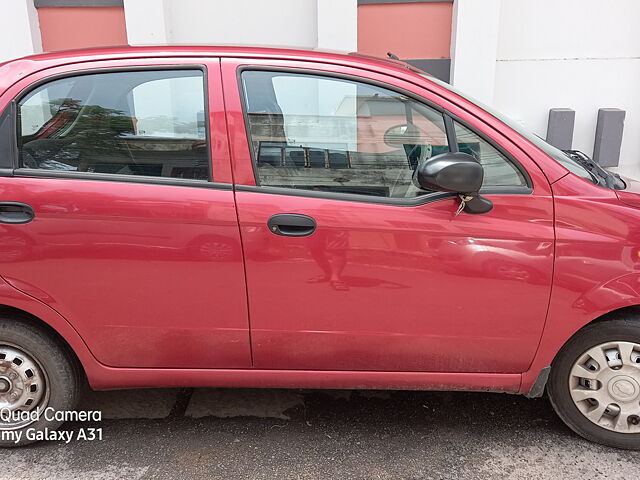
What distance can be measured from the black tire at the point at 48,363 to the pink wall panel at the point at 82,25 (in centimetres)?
511

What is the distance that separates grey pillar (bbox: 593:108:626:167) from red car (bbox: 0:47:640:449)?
4987mm

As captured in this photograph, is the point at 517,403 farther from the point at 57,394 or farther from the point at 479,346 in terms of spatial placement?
the point at 57,394

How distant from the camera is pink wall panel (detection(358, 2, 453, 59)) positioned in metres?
6.66

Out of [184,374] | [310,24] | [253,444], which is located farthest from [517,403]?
[310,24]

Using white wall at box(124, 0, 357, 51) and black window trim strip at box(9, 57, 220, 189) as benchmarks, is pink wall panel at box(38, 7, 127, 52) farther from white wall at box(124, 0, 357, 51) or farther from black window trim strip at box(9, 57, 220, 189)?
black window trim strip at box(9, 57, 220, 189)

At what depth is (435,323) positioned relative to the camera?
2480 millimetres

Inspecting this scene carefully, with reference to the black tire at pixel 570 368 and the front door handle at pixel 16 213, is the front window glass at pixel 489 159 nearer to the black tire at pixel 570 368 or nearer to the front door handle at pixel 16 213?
the black tire at pixel 570 368

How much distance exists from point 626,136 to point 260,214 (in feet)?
21.5

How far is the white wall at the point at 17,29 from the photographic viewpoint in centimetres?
646

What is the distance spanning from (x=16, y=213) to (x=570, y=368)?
101 inches

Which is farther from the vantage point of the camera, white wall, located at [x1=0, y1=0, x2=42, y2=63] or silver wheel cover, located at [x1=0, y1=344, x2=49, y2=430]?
white wall, located at [x1=0, y1=0, x2=42, y2=63]

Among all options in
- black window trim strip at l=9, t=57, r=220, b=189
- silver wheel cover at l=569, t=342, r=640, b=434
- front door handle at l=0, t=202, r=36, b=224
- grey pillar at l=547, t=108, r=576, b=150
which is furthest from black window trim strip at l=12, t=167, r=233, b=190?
grey pillar at l=547, t=108, r=576, b=150

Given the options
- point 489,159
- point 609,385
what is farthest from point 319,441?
point 489,159

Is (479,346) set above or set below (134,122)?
below
